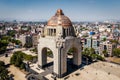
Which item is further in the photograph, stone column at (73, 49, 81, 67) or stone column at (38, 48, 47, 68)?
stone column at (73, 49, 81, 67)

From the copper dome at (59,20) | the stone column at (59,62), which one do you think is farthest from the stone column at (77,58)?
the copper dome at (59,20)

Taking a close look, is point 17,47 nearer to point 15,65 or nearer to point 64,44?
point 15,65

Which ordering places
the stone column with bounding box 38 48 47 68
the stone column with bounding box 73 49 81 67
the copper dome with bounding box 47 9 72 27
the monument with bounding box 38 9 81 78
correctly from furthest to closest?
the stone column with bounding box 73 49 81 67 < the stone column with bounding box 38 48 47 68 < the copper dome with bounding box 47 9 72 27 < the monument with bounding box 38 9 81 78

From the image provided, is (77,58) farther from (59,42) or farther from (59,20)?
(59,20)

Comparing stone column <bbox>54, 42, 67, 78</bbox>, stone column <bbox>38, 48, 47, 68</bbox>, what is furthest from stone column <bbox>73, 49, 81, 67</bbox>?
stone column <bbox>38, 48, 47, 68</bbox>

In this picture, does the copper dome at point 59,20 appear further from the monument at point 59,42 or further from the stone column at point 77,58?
the stone column at point 77,58

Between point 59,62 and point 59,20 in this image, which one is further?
point 59,20

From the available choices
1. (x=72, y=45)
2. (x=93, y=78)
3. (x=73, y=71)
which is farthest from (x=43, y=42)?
(x=93, y=78)

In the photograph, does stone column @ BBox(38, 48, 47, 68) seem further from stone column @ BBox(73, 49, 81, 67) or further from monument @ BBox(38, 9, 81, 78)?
stone column @ BBox(73, 49, 81, 67)

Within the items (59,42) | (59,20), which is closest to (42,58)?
(59,42)

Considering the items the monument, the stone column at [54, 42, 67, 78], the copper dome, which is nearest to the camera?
the stone column at [54, 42, 67, 78]

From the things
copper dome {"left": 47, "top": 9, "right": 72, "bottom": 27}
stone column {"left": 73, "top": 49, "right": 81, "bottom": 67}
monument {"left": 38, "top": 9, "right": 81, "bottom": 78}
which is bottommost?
stone column {"left": 73, "top": 49, "right": 81, "bottom": 67}
